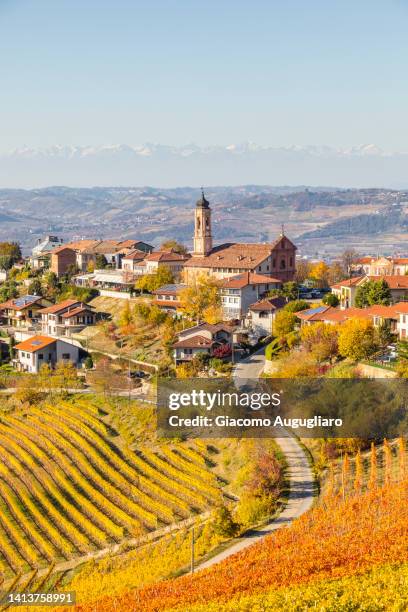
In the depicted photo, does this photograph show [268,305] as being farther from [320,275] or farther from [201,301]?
[320,275]

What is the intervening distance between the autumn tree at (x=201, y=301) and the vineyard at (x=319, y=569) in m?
18.0

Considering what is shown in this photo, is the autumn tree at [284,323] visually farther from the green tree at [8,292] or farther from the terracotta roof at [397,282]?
the green tree at [8,292]

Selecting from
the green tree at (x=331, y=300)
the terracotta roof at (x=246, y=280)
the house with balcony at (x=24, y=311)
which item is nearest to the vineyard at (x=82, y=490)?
the terracotta roof at (x=246, y=280)

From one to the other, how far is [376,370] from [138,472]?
8.03m

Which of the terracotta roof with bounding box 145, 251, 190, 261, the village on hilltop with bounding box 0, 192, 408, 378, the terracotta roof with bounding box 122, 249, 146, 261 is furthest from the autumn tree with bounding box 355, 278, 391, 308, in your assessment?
the terracotta roof with bounding box 122, 249, 146, 261

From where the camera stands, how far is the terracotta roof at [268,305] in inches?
1551

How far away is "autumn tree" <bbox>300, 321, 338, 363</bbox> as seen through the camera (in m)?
32.3

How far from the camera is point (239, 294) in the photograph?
41.6 meters

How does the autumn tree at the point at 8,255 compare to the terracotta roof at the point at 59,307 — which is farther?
the autumn tree at the point at 8,255

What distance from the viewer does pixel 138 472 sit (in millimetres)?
28016

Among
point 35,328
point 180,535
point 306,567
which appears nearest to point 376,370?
point 180,535

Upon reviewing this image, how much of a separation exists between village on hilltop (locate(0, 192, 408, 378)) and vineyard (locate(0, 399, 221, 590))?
5754 millimetres

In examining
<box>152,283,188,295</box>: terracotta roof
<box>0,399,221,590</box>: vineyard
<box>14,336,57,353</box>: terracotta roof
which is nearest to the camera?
<box>0,399,221,590</box>: vineyard

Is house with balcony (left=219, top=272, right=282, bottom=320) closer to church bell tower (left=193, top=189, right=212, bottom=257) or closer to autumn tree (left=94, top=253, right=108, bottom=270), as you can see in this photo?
church bell tower (left=193, top=189, right=212, bottom=257)
